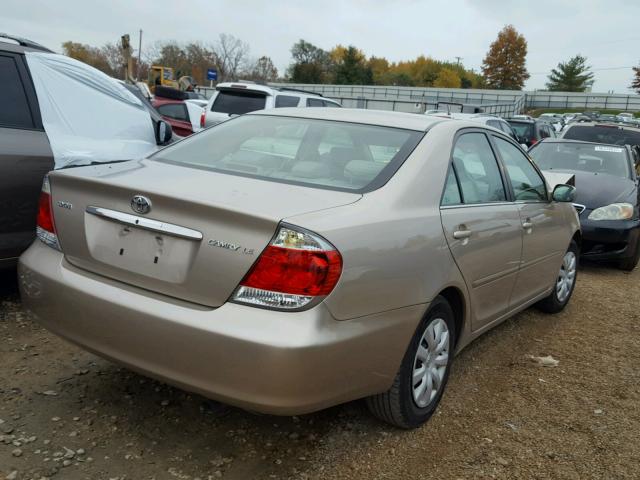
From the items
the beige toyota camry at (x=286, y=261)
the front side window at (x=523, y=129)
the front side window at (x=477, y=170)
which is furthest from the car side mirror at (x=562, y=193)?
the front side window at (x=523, y=129)

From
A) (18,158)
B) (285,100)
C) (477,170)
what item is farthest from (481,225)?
(285,100)

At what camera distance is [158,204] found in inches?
94.2

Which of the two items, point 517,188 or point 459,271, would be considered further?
point 517,188

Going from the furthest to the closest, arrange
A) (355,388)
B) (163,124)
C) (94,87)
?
1. (163,124)
2. (94,87)
3. (355,388)

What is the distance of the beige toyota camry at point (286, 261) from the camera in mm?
2191

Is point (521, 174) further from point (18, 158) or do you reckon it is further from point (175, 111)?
point (175, 111)

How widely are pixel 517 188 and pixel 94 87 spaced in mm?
3397

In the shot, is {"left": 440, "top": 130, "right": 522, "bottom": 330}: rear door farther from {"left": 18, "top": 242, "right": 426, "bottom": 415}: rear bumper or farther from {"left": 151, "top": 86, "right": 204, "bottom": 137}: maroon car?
{"left": 151, "top": 86, "right": 204, "bottom": 137}: maroon car

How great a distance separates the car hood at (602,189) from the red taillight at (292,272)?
561 centimetres

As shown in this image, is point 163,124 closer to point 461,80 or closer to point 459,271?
point 459,271

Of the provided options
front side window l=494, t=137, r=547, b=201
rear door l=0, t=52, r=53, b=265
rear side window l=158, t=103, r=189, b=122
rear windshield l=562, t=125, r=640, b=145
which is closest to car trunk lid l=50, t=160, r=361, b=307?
rear door l=0, t=52, r=53, b=265

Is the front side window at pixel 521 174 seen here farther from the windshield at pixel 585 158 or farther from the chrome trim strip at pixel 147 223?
the windshield at pixel 585 158

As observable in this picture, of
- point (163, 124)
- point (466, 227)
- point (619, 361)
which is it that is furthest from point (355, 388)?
point (163, 124)

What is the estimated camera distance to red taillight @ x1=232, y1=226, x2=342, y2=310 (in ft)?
7.13
